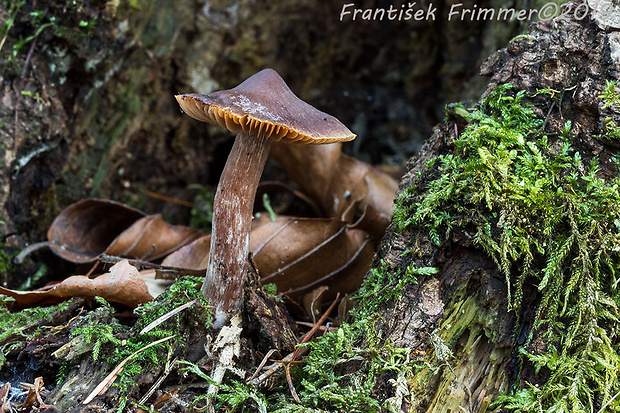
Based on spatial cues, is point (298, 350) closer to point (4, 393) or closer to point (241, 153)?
point (241, 153)

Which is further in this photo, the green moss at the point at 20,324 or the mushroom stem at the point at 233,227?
the mushroom stem at the point at 233,227

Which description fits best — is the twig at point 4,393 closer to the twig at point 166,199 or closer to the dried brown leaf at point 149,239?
the dried brown leaf at point 149,239

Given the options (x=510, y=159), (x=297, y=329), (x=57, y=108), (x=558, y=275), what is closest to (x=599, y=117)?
(x=510, y=159)

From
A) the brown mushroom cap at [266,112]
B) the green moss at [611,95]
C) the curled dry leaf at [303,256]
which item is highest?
the green moss at [611,95]

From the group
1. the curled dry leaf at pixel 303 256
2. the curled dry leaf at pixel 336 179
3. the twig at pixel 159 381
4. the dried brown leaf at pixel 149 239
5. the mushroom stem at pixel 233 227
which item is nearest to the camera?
the twig at pixel 159 381

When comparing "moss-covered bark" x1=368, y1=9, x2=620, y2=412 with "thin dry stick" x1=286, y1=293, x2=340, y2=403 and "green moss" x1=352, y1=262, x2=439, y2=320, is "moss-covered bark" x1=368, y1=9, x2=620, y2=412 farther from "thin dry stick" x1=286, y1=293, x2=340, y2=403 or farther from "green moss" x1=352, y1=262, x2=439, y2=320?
"thin dry stick" x1=286, y1=293, x2=340, y2=403

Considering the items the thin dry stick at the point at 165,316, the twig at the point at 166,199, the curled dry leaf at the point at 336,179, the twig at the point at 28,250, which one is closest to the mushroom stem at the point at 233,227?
the thin dry stick at the point at 165,316

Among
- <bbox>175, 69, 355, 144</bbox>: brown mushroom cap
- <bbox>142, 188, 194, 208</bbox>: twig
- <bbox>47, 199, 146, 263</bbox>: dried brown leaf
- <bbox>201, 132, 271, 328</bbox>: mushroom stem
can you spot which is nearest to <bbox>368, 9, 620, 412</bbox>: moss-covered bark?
<bbox>175, 69, 355, 144</bbox>: brown mushroom cap
